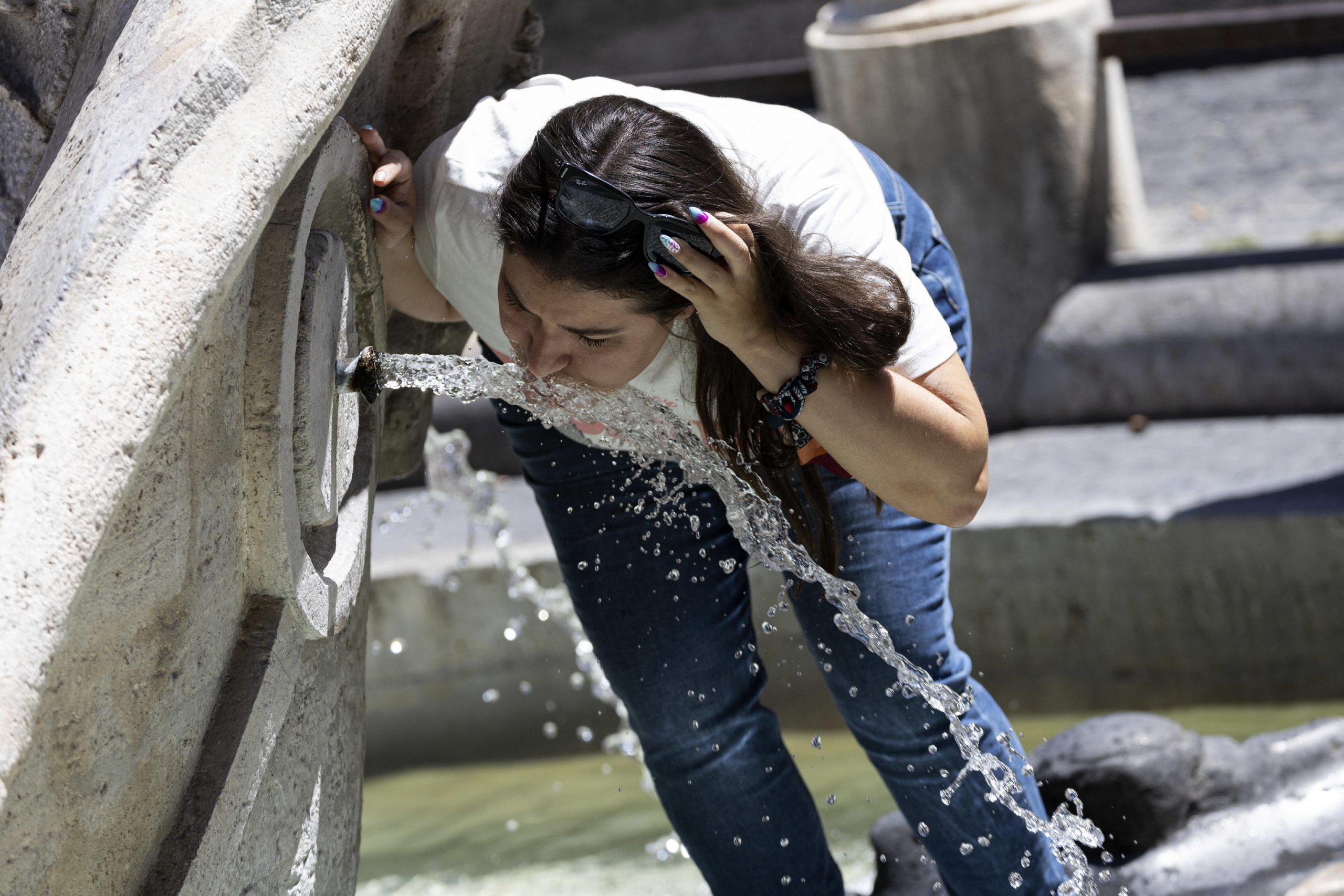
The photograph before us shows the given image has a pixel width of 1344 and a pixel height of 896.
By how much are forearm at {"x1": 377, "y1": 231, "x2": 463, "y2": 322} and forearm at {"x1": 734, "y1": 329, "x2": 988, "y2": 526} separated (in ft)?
1.27

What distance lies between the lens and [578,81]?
1.42 metres

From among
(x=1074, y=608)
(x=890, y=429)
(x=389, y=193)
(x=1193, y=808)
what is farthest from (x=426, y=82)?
(x=1074, y=608)

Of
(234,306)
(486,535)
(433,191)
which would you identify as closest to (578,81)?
(433,191)

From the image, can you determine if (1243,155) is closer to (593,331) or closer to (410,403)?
(410,403)

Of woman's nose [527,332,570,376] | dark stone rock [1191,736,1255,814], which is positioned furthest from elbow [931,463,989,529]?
dark stone rock [1191,736,1255,814]

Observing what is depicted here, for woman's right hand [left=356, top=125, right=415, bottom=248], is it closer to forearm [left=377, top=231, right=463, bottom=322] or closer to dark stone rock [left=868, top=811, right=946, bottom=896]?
forearm [left=377, top=231, right=463, bottom=322]

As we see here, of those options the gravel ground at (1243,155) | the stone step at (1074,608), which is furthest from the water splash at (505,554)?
the gravel ground at (1243,155)

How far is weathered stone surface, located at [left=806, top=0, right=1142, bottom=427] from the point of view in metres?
3.41

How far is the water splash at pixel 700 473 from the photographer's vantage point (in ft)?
4.55

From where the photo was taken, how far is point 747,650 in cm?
162

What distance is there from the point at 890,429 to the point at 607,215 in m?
0.30

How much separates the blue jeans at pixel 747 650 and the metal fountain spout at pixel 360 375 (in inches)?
11.1

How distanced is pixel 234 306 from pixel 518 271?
0.97 feet

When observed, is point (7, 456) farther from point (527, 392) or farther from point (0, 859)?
point (527, 392)
